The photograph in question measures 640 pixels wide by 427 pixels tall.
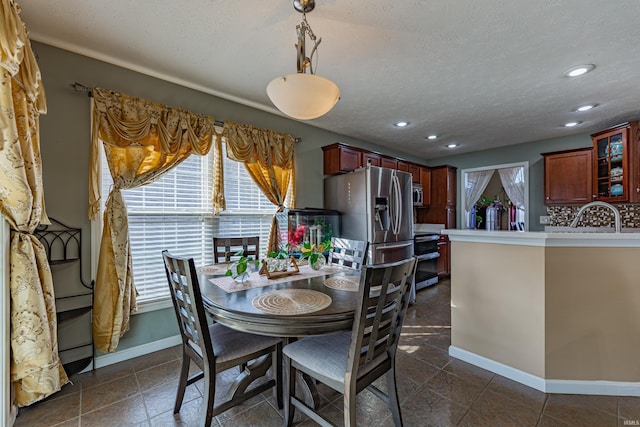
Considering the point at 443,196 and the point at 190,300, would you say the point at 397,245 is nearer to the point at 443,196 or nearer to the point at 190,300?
the point at 443,196

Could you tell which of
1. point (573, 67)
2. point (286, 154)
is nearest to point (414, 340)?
point (286, 154)

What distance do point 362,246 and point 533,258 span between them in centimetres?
120

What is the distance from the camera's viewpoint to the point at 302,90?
1.50 m

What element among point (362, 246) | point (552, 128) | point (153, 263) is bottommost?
point (153, 263)

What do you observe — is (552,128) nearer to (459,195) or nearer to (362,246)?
(459,195)

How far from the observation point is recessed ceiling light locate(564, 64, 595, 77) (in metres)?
2.33

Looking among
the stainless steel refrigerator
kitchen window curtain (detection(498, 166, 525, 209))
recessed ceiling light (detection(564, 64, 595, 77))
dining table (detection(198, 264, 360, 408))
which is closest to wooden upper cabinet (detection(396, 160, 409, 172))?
the stainless steel refrigerator

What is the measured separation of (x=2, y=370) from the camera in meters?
1.54

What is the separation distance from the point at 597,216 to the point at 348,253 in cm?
403

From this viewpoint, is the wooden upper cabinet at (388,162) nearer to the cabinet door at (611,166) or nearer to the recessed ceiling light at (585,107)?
the recessed ceiling light at (585,107)

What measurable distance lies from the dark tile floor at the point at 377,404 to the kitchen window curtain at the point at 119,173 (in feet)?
1.30

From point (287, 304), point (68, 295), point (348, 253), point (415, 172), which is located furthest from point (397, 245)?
point (68, 295)

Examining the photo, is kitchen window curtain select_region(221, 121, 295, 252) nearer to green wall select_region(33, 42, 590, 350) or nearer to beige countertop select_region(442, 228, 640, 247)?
green wall select_region(33, 42, 590, 350)

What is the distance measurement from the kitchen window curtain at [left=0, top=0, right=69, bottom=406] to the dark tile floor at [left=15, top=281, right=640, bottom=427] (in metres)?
0.29
